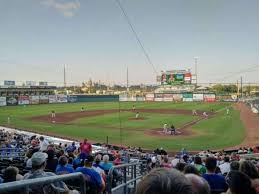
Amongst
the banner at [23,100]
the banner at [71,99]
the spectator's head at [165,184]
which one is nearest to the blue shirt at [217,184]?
the spectator's head at [165,184]

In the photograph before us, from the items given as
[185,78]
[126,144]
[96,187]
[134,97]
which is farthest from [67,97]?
[96,187]

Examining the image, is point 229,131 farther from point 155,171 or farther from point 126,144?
point 155,171

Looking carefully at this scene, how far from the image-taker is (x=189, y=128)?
126 feet

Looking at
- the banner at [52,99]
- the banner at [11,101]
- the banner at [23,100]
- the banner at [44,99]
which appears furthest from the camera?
the banner at [52,99]

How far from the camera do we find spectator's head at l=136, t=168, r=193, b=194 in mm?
1706

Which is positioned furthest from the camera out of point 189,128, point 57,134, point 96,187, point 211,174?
point 189,128

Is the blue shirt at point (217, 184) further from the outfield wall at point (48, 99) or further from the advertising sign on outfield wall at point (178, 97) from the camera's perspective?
the advertising sign on outfield wall at point (178, 97)

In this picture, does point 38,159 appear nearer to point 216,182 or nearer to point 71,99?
point 216,182

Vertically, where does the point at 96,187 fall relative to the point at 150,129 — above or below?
above

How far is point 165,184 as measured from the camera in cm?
171

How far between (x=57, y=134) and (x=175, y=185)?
3305cm

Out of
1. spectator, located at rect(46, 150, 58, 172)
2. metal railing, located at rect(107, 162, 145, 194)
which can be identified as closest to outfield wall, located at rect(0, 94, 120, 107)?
spectator, located at rect(46, 150, 58, 172)

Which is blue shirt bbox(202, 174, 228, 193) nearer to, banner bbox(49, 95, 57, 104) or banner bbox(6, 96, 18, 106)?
banner bbox(6, 96, 18, 106)

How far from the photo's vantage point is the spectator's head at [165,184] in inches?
67.2
